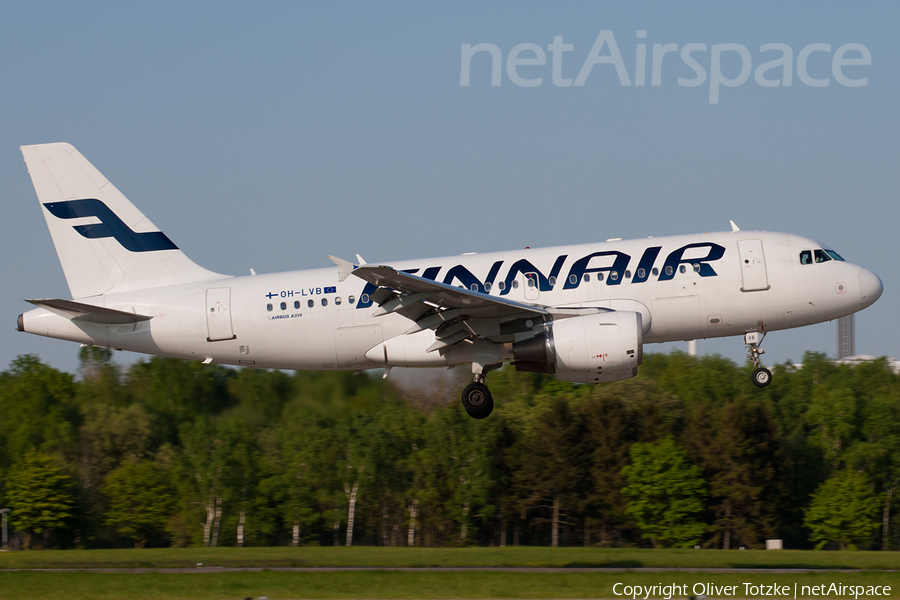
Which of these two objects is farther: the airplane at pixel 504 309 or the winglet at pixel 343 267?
the airplane at pixel 504 309

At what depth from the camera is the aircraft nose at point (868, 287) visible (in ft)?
96.9

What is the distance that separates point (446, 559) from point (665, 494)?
4102 centimetres

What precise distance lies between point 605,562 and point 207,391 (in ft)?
81.8

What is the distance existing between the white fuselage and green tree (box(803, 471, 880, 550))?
49166 millimetres

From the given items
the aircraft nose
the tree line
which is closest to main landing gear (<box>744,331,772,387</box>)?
the aircraft nose

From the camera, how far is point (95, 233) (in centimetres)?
3194

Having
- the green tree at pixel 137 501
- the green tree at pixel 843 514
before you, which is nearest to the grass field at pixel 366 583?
the green tree at pixel 137 501

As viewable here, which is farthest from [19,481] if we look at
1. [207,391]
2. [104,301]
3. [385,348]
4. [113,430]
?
[385,348]

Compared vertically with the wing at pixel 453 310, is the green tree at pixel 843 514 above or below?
below

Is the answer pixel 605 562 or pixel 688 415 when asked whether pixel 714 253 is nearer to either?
pixel 605 562

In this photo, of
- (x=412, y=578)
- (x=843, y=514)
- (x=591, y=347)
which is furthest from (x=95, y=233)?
(x=843, y=514)

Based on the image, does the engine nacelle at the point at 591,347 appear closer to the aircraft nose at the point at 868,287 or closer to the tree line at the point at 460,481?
the aircraft nose at the point at 868,287
